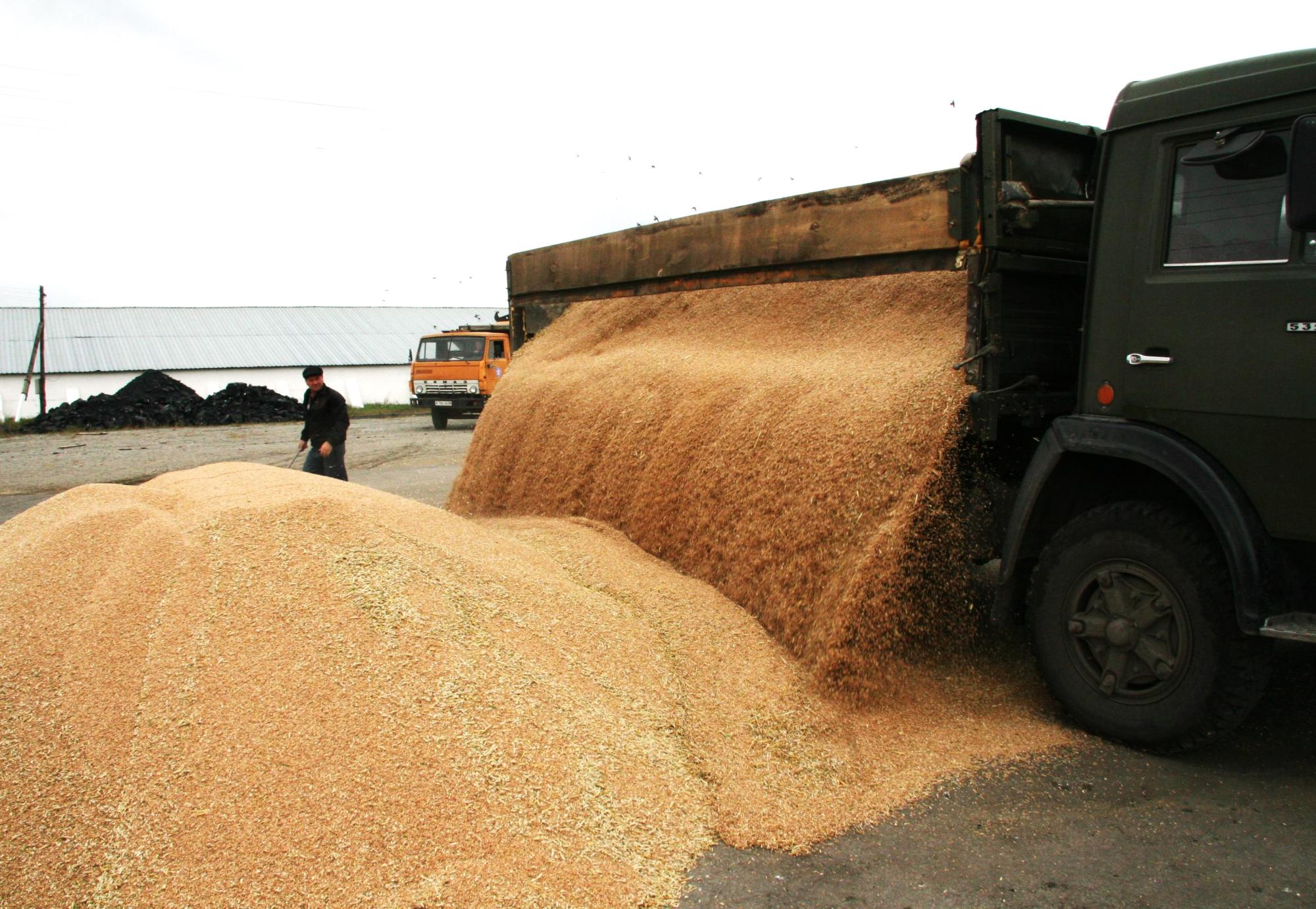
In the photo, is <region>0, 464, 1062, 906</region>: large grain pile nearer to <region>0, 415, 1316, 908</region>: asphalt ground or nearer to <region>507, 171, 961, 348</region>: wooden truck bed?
<region>0, 415, 1316, 908</region>: asphalt ground

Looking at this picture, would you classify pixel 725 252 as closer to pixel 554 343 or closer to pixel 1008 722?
pixel 554 343

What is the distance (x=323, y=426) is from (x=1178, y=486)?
24.7ft

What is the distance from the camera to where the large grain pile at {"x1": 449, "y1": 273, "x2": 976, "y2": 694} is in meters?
4.19

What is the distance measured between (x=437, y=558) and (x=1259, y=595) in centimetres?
325

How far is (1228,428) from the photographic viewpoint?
339 cm

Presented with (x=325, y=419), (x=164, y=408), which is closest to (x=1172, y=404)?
(x=325, y=419)

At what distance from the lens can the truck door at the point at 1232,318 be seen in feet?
10.6

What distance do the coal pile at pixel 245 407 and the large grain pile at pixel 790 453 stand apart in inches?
956

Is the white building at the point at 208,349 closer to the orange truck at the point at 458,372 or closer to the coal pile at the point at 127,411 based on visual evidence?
the coal pile at the point at 127,411

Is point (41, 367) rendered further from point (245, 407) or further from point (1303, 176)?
point (1303, 176)

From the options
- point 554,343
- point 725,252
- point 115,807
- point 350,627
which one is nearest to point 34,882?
point 115,807

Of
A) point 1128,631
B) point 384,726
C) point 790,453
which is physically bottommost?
point 384,726

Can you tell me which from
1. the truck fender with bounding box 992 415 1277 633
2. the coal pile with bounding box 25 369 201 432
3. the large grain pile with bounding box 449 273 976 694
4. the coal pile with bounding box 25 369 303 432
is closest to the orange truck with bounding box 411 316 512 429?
the coal pile with bounding box 25 369 303 432

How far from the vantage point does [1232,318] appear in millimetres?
3393
